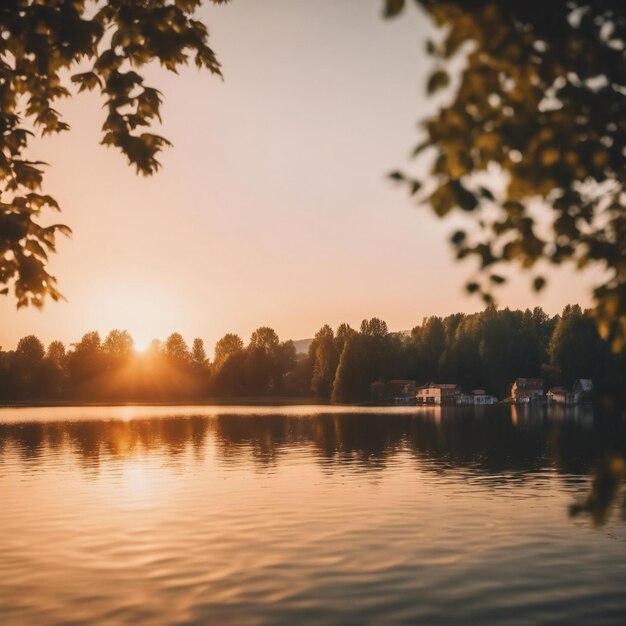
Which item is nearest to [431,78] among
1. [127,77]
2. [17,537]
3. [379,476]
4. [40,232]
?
[127,77]

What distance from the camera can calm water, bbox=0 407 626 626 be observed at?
1680cm

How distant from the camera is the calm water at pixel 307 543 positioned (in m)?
16.8

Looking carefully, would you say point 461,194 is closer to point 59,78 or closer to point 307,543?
point 59,78

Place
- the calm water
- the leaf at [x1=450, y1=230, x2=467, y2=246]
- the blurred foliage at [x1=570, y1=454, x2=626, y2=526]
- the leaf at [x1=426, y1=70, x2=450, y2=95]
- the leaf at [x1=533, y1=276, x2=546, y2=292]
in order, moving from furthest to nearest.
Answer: the calm water < the leaf at [x1=533, y1=276, x2=546, y2=292] < the leaf at [x1=450, y1=230, x2=467, y2=246] < the blurred foliage at [x1=570, y1=454, x2=626, y2=526] < the leaf at [x1=426, y1=70, x2=450, y2=95]

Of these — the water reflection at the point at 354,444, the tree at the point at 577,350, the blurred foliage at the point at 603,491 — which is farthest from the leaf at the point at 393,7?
the tree at the point at 577,350

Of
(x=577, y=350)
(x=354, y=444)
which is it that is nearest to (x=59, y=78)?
(x=354, y=444)

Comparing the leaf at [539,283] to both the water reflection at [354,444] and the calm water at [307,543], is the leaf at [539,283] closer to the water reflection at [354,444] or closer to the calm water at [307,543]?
the calm water at [307,543]

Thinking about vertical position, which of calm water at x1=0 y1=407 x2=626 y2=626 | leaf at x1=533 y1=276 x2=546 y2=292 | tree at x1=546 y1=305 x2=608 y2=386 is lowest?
calm water at x1=0 y1=407 x2=626 y2=626

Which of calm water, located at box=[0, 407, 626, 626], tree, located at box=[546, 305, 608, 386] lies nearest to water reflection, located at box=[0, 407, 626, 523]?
calm water, located at box=[0, 407, 626, 626]

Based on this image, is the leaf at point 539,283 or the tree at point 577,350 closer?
the leaf at point 539,283

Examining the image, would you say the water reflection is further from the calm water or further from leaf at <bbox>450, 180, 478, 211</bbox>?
leaf at <bbox>450, 180, 478, 211</bbox>

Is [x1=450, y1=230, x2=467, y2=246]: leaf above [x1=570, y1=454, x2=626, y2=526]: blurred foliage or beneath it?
above

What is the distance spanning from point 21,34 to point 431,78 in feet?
20.5

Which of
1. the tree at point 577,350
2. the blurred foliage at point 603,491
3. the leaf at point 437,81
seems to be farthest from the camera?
the tree at point 577,350
